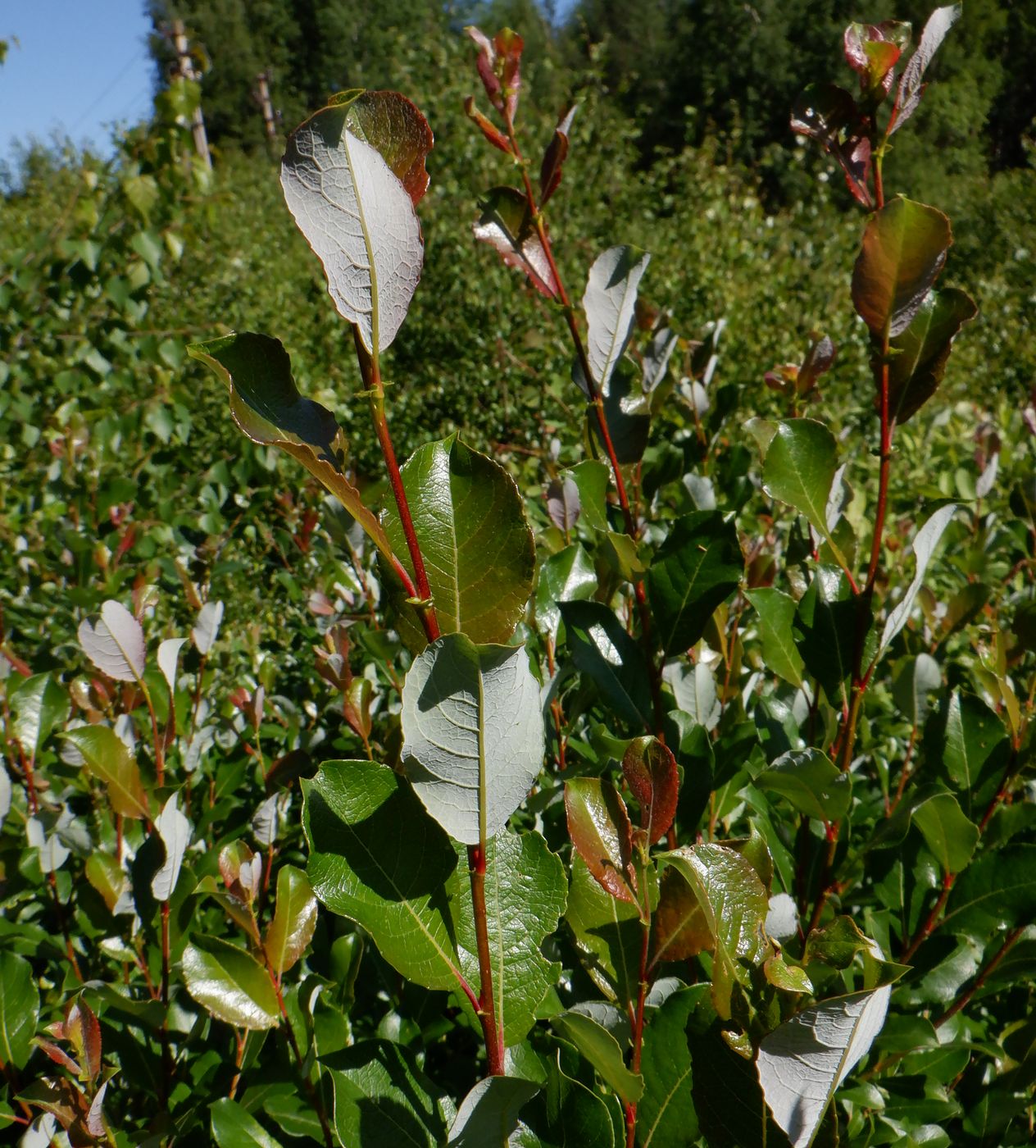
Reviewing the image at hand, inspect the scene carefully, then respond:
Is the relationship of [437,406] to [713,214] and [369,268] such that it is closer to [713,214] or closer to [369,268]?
[713,214]

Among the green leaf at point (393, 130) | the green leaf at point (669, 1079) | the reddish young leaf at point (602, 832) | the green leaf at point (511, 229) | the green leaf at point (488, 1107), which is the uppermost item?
the green leaf at point (511, 229)

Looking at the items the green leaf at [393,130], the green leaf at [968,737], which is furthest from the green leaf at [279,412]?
the green leaf at [968,737]

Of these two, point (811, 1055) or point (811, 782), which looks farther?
point (811, 782)

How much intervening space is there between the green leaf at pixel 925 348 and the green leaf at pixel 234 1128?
3.05 feet

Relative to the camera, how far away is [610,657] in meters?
1.04

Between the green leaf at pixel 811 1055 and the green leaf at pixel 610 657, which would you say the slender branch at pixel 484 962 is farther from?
the green leaf at pixel 610 657

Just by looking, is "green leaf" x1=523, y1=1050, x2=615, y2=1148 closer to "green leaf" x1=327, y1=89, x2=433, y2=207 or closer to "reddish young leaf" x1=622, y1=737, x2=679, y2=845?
"reddish young leaf" x1=622, y1=737, x2=679, y2=845

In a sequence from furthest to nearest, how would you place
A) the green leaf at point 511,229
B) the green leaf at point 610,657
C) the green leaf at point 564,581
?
the green leaf at point 564,581 → the green leaf at point 511,229 → the green leaf at point 610,657

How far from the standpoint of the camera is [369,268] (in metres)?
0.58

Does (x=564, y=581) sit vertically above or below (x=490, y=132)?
below

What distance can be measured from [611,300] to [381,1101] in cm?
83

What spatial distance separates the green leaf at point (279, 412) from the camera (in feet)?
1.83

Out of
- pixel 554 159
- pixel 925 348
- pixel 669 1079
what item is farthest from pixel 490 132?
pixel 669 1079

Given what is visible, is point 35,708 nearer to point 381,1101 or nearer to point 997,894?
point 381,1101
